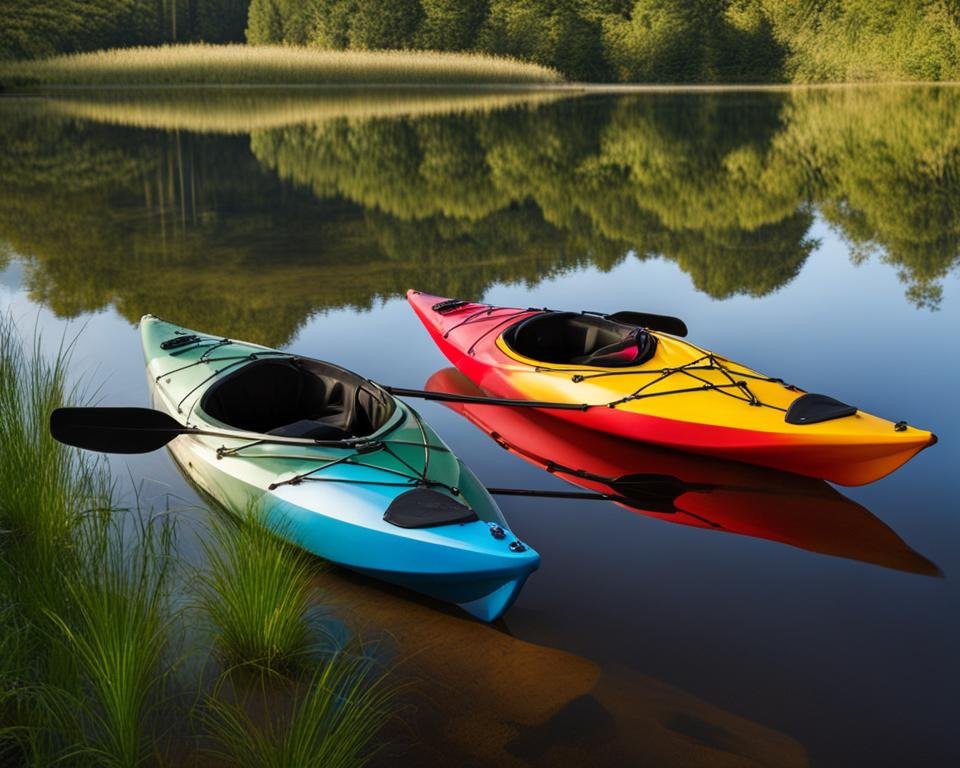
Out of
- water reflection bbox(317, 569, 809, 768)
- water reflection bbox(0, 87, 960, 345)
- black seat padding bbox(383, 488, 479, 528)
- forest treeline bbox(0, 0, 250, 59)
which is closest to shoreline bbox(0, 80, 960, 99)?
forest treeline bbox(0, 0, 250, 59)

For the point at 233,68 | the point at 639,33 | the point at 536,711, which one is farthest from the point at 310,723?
the point at 639,33

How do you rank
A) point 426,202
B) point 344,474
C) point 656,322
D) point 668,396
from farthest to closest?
1. point 426,202
2. point 656,322
3. point 668,396
4. point 344,474

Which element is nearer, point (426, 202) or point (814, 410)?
point (814, 410)

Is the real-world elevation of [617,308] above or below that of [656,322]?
below

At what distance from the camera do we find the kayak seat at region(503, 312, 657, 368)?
649 cm

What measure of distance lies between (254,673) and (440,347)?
4.13m

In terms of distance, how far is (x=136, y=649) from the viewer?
3.15m

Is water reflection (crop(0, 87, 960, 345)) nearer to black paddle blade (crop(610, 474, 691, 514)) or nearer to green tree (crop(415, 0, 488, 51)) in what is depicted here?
→ black paddle blade (crop(610, 474, 691, 514))

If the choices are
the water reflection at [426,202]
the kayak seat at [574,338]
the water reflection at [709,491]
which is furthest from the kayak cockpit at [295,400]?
the water reflection at [426,202]

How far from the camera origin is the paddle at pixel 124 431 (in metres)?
4.53

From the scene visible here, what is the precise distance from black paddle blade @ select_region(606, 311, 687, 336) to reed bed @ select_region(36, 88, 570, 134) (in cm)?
1820

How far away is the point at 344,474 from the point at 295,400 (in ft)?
4.07

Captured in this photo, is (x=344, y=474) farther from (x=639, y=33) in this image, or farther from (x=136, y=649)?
(x=639, y=33)

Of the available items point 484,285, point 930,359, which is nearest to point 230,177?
point 484,285
